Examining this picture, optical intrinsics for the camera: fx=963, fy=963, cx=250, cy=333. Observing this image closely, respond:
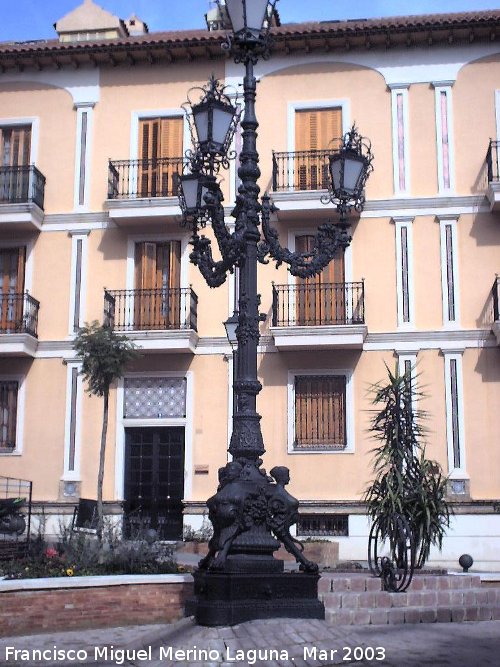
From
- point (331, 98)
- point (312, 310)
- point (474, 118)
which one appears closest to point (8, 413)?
point (312, 310)

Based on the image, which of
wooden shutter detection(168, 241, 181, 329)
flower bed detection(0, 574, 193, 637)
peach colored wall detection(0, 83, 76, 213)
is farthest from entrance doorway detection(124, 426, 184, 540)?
flower bed detection(0, 574, 193, 637)

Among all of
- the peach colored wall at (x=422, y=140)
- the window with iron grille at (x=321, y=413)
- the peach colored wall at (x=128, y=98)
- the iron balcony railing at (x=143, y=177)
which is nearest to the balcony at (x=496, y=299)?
the peach colored wall at (x=422, y=140)

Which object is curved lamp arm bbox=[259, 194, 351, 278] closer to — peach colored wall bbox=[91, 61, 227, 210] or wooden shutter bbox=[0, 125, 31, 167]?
peach colored wall bbox=[91, 61, 227, 210]

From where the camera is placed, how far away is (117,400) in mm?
21359

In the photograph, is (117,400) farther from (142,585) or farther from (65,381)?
(142,585)

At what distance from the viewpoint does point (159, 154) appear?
73.1 feet

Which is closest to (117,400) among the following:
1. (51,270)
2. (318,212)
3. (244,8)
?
(51,270)

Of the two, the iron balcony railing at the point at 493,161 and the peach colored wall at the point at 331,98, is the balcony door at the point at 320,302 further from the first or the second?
the iron balcony railing at the point at 493,161

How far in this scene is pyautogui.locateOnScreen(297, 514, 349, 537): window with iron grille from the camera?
2012 cm

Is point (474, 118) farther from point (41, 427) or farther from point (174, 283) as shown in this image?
point (41, 427)

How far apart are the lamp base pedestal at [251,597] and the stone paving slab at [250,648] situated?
Result: 5.8 inches

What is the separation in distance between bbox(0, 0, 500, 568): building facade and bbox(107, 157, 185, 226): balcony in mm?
46

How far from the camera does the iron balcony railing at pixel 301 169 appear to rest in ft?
70.0

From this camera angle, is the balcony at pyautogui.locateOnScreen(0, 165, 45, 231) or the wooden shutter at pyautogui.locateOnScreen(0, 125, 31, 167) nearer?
the balcony at pyautogui.locateOnScreen(0, 165, 45, 231)
